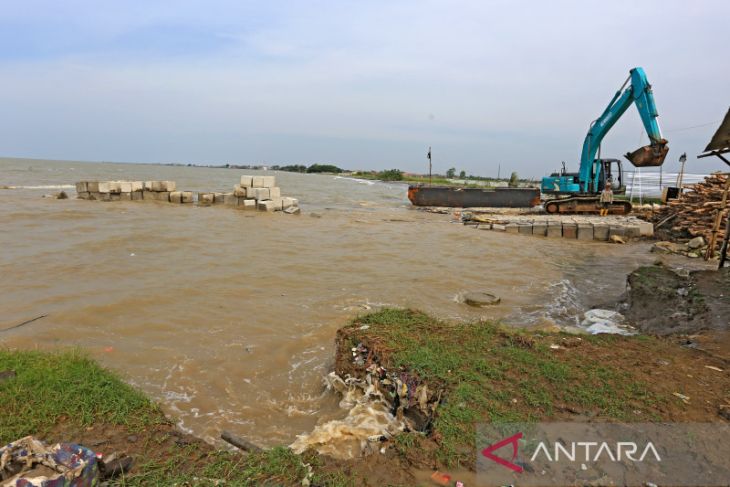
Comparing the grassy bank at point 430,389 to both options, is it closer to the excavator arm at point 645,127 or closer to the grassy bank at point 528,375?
the grassy bank at point 528,375

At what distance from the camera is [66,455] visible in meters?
2.30

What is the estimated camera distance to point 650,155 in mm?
13547

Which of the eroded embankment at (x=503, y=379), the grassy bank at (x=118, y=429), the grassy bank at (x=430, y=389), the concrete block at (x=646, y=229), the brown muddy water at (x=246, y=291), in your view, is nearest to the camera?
the grassy bank at (x=118, y=429)

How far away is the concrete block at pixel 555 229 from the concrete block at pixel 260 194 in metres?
12.7

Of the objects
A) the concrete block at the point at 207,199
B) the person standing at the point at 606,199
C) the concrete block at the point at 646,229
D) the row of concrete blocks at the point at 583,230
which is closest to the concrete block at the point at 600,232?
the row of concrete blocks at the point at 583,230

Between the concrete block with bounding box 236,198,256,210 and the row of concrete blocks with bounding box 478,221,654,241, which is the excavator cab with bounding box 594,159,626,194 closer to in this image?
the row of concrete blocks with bounding box 478,221,654,241

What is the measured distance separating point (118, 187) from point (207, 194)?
15.4ft

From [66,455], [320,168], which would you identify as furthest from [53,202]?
[320,168]

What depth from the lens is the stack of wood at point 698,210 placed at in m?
13.0

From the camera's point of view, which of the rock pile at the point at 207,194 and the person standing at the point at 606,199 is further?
the rock pile at the point at 207,194

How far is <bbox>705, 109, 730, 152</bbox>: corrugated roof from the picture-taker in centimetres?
620

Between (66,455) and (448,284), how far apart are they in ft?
22.6

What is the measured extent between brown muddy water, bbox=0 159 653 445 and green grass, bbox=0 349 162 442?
0.53 m

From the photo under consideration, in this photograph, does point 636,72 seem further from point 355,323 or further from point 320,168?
point 320,168
